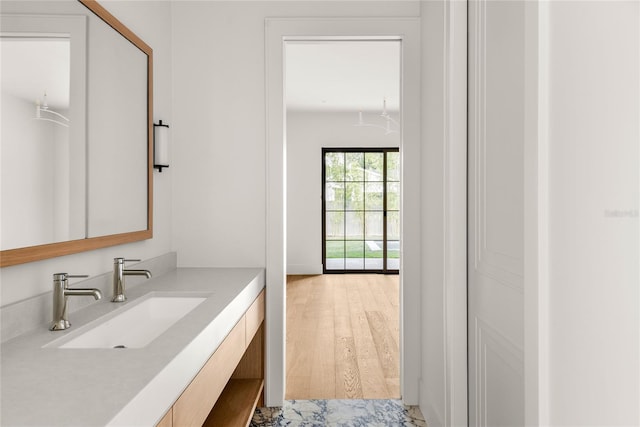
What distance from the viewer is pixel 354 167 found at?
7.37 meters

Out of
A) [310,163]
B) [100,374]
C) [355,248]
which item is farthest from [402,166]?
[355,248]

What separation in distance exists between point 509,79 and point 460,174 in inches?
20.5

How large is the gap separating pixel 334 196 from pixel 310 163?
2.23 feet

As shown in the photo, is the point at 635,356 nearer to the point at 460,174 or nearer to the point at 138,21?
→ the point at 460,174

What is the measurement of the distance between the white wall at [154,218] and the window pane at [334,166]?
4834mm

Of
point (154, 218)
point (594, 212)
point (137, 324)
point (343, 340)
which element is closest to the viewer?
→ point (594, 212)

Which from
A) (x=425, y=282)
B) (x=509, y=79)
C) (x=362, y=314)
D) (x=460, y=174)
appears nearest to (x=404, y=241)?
(x=425, y=282)

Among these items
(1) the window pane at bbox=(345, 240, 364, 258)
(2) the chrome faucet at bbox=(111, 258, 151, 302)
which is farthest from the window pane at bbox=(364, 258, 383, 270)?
(2) the chrome faucet at bbox=(111, 258, 151, 302)

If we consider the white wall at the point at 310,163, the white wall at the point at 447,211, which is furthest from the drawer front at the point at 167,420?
the white wall at the point at 310,163

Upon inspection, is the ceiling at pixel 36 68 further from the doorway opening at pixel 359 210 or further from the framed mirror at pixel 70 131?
the doorway opening at pixel 359 210

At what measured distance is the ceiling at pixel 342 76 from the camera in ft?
14.0

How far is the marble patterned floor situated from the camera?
7.91ft

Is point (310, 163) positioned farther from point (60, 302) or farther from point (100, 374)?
point (100, 374)

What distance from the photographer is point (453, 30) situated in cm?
197
